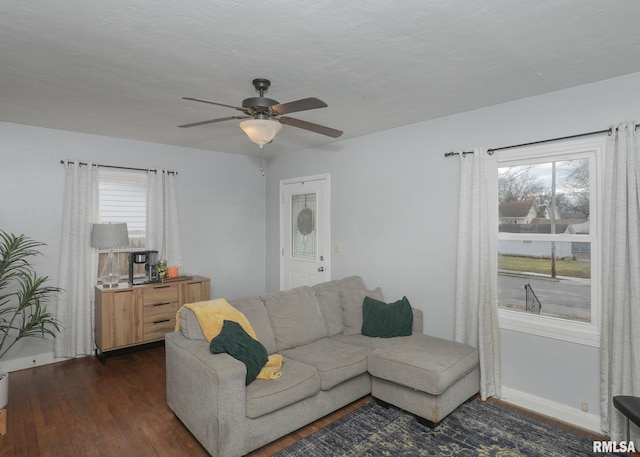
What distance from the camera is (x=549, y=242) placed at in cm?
312

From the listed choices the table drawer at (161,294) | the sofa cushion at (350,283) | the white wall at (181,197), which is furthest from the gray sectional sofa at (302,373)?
the white wall at (181,197)

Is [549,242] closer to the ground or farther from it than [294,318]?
farther from it

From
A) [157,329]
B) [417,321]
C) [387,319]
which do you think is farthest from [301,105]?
[157,329]

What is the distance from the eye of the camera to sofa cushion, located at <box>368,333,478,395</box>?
269 centimetres

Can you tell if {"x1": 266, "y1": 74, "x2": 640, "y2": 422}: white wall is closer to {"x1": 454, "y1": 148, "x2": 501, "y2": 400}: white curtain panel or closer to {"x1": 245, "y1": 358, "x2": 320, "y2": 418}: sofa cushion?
{"x1": 454, "y1": 148, "x2": 501, "y2": 400}: white curtain panel

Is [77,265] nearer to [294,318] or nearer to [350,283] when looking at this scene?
[294,318]

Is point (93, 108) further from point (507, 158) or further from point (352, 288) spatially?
point (507, 158)

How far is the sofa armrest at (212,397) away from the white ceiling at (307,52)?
1.96m

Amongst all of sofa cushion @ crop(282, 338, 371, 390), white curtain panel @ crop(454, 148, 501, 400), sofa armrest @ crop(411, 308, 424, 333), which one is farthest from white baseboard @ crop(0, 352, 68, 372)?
white curtain panel @ crop(454, 148, 501, 400)

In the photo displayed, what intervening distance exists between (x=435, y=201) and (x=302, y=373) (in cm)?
213

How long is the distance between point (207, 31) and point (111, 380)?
3.32 m

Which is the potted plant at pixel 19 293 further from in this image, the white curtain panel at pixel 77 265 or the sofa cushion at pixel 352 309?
the sofa cushion at pixel 352 309

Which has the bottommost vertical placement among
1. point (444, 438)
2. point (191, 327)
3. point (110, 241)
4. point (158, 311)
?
point (444, 438)

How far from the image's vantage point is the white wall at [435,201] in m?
2.84
